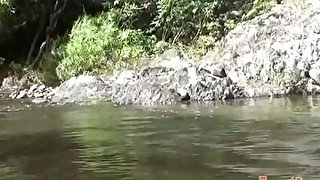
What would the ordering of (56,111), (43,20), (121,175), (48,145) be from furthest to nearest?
(43,20) → (56,111) → (48,145) → (121,175)

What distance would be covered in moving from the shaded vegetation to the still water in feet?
19.8

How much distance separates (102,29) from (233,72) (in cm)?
613

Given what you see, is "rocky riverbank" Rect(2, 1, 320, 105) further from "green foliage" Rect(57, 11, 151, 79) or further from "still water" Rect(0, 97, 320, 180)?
"still water" Rect(0, 97, 320, 180)

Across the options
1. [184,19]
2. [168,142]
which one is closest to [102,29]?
[184,19]

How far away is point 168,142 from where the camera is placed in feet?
30.5

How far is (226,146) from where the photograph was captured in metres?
8.66

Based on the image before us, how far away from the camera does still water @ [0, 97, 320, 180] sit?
713cm

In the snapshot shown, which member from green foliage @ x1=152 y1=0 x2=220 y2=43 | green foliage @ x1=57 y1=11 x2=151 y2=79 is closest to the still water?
green foliage @ x1=57 y1=11 x2=151 y2=79

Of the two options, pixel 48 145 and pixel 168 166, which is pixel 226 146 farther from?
pixel 48 145

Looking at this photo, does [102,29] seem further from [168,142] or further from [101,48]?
[168,142]

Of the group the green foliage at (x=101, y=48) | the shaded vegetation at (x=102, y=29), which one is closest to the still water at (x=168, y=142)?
the green foliage at (x=101, y=48)

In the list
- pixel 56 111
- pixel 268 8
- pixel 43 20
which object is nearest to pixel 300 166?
pixel 56 111

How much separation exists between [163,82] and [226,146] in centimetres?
813

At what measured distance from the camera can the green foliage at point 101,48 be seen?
2039cm
